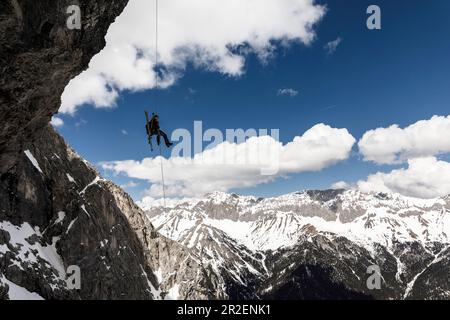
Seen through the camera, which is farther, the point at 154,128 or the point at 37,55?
the point at 154,128

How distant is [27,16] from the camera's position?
19688 millimetres

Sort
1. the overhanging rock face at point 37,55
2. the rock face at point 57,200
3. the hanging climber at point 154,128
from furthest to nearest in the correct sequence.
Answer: the hanging climber at point 154,128
the rock face at point 57,200
the overhanging rock face at point 37,55

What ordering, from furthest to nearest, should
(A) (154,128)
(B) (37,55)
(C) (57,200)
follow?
(C) (57,200)
(A) (154,128)
(B) (37,55)

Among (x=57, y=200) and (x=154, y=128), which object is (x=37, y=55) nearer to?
(x=154, y=128)

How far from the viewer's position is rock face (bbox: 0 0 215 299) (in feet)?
70.4

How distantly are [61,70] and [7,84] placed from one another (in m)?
3.61

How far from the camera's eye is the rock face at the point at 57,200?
21469 mm

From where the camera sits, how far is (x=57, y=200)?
128m

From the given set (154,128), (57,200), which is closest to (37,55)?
(154,128)

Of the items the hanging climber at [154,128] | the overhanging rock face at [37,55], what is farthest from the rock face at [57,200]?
the hanging climber at [154,128]

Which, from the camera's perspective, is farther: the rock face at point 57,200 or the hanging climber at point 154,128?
the hanging climber at point 154,128

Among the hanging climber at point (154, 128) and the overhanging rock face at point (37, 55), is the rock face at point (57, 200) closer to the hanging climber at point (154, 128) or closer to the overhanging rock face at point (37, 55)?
the overhanging rock face at point (37, 55)
